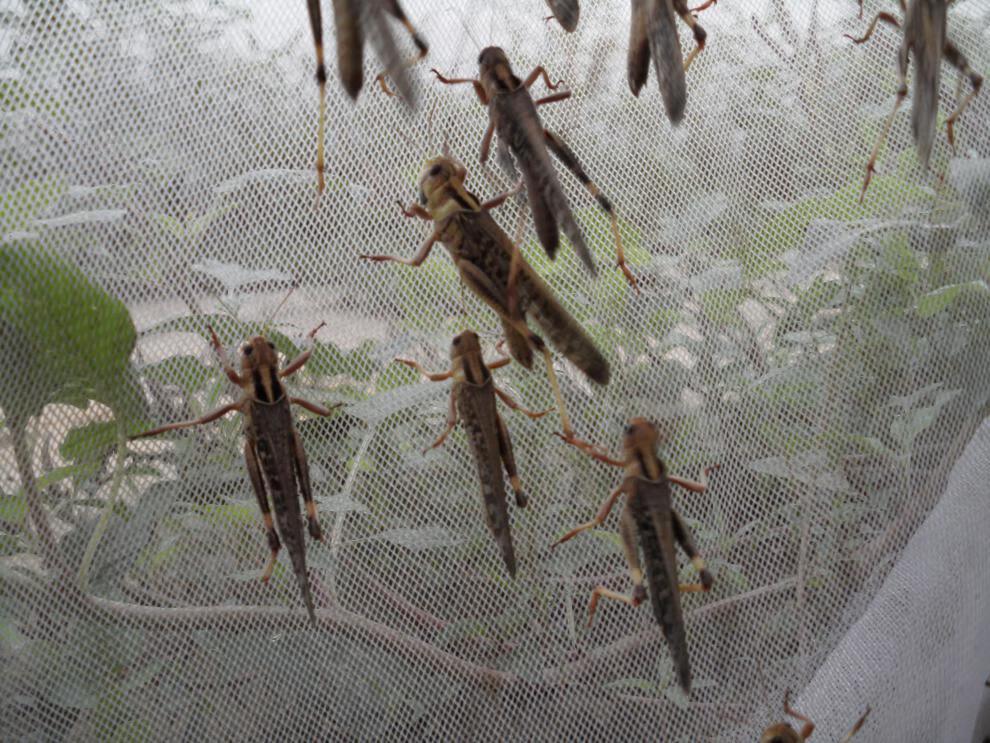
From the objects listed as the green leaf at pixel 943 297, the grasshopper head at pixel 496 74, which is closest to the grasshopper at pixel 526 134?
the grasshopper head at pixel 496 74

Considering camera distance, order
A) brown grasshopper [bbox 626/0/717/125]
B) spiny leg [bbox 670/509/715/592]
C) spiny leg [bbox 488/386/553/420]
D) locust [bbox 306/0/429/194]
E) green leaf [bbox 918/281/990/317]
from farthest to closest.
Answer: green leaf [bbox 918/281/990/317] → spiny leg [bbox 670/509/715/592] → spiny leg [bbox 488/386/553/420] → brown grasshopper [bbox 626/0/717/125] → locust [bbox 306/0/429/194]

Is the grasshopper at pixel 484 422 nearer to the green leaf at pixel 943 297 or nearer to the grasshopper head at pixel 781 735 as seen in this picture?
the grasshopper head at pixel 781 735

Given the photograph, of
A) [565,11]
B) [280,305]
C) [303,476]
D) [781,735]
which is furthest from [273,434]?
[781,735]

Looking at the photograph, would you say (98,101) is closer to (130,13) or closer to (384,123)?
(130,13)

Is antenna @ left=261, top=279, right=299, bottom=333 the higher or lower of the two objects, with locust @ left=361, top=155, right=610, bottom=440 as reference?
lower

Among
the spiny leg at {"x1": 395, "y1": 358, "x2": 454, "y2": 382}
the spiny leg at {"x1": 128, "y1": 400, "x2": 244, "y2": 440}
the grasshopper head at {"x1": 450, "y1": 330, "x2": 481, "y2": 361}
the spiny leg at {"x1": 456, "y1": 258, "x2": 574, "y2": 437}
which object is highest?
the spiny leg at {"x1": 456, "y1": 258, "x2": 574, "y2": 437}

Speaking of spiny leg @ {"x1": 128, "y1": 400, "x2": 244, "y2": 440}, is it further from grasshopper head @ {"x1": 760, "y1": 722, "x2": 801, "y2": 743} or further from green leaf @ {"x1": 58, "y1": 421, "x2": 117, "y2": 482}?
grasshopper head @ {"x1": 760, "y1": 722, "x2": 801, "y2": 743}

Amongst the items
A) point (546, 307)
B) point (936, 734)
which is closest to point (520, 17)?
point (546, 307)

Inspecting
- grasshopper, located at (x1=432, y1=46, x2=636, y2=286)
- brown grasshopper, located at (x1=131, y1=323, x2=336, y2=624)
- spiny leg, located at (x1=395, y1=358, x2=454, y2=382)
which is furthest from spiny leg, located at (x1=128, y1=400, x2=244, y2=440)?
grasshopper, located at (x1=432, y1=46, x2=636, y2=286)
